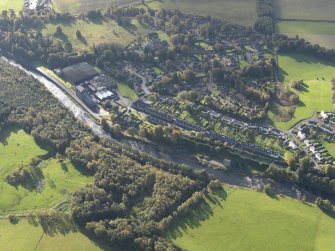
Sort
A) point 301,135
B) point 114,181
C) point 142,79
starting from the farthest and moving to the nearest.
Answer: point 142,79 < point 301,135 < point 114,181

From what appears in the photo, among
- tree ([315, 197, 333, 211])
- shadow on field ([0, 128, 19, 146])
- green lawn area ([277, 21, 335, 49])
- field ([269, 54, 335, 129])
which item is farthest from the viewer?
green lawn area ([277, 21, 335, 49])

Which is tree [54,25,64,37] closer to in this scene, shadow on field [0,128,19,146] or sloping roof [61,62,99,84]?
sloping roof [61,62,99,84]

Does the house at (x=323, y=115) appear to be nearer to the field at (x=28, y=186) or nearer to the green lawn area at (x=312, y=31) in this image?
the green lawn area at (x=312, y=31)

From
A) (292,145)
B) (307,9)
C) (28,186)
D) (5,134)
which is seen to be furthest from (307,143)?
(307,9)

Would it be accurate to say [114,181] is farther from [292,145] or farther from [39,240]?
[292,145]

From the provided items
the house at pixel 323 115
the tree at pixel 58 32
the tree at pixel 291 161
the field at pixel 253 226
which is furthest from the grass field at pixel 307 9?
the field at pixel 253 226

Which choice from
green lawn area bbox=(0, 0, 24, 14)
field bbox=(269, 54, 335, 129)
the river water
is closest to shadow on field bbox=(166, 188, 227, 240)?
the river water
